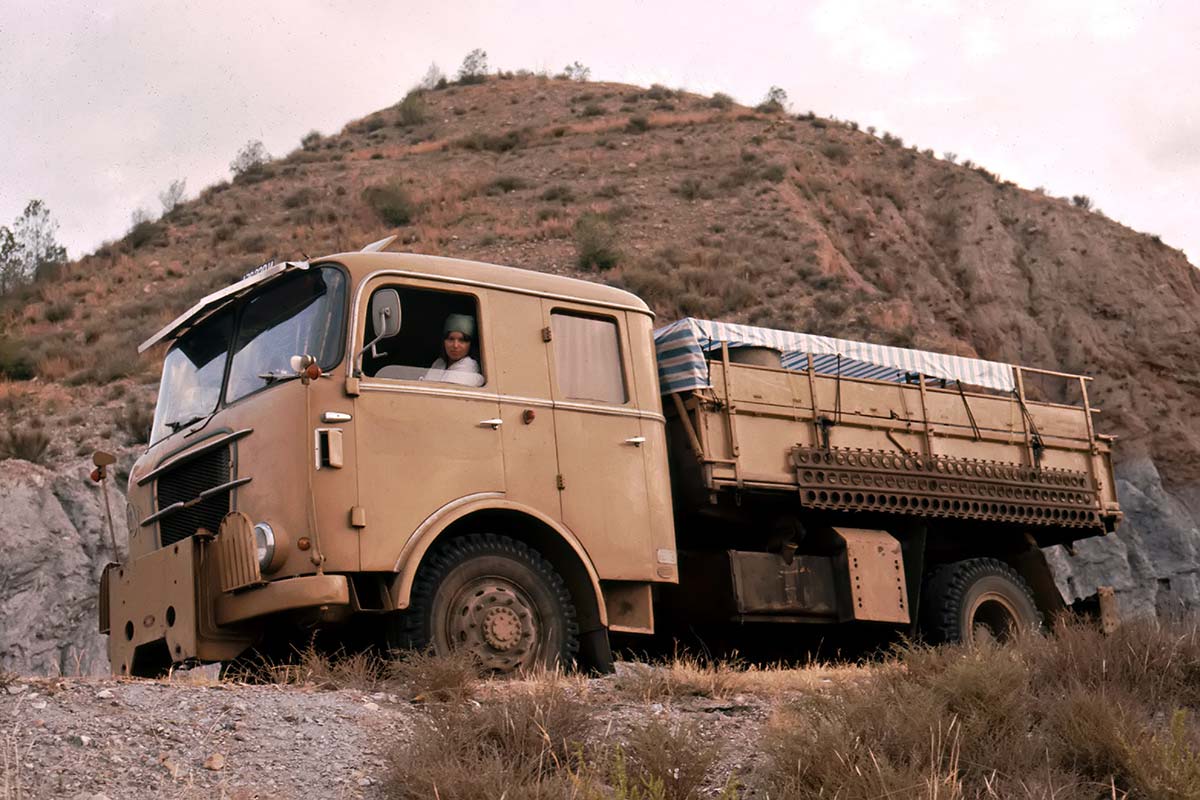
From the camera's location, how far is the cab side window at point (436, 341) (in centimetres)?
821

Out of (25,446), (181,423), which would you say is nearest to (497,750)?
(181,423)

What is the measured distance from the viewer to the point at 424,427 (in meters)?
7.98

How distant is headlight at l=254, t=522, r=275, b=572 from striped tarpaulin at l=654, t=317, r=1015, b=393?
10.8 ft

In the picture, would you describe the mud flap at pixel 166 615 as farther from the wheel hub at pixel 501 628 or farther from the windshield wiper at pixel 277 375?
the wheel hub at pixel 501 628

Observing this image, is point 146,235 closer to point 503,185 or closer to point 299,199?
point 299,199

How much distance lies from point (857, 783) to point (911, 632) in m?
5.78

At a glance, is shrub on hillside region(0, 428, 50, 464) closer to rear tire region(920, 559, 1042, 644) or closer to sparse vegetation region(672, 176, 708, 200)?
rear tire region(920, 559, 1042, 644)

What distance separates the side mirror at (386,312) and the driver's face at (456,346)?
564 mm

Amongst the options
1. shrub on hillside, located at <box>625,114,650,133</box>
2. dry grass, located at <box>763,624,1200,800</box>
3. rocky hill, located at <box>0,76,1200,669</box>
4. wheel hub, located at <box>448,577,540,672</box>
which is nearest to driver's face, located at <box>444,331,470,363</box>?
wheel hub, located at <box>448,577,540,672</box>

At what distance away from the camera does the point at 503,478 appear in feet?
27.0

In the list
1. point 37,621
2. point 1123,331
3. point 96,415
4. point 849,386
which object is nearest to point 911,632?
point 849,386

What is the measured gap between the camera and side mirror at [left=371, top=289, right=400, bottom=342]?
7.65 m

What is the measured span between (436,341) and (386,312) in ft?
2.61

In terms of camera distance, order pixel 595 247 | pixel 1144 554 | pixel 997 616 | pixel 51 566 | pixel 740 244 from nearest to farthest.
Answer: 1. pixel 997 616
2. pixel 51 566
3. pixel 1144 554
4. pixel 595 247
5. pixel 740 244
